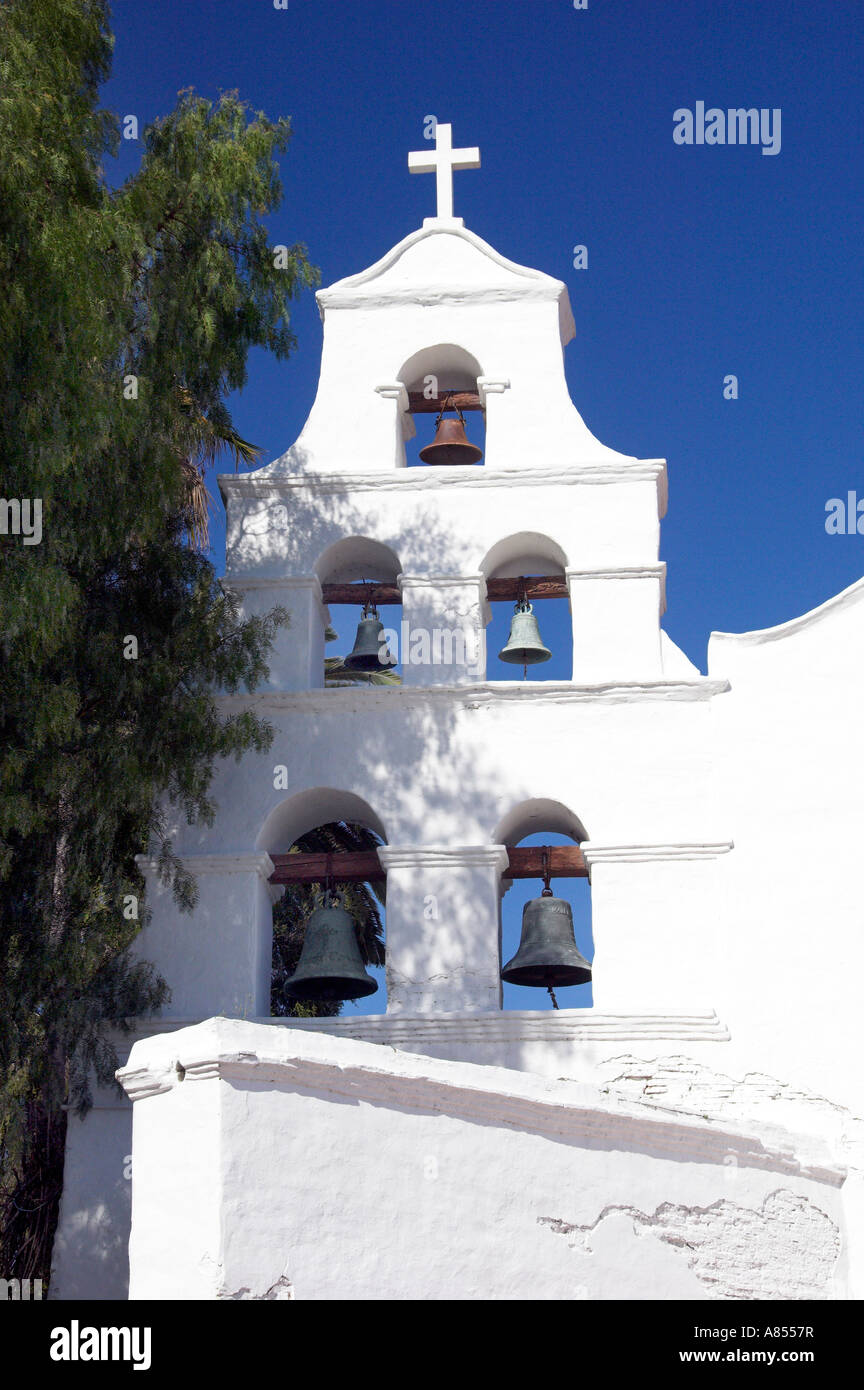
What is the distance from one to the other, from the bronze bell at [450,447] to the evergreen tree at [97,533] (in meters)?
1.49

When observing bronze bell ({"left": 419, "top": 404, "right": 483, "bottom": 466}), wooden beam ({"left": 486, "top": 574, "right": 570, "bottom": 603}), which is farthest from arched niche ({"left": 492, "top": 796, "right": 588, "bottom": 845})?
bronze bell ({"left": 419, "top": 404, "right": 483, "bottom": 466})

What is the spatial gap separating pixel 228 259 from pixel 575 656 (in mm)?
3331

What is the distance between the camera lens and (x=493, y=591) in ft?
39.0

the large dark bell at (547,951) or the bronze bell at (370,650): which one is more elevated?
the bronze bell at (370,650)

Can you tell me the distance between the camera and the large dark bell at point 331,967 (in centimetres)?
1029

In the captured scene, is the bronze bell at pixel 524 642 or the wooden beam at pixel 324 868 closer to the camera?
the wooden beam at pixel 324 868

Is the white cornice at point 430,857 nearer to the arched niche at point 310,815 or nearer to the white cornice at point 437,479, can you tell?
the arched niche at point 310,815

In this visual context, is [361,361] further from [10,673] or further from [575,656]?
[10,673]

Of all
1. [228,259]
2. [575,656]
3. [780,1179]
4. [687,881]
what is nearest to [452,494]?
[575,656]

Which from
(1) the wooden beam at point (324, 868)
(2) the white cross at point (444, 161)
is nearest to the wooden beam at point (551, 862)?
(1) the wooden beam at point (324, 868)

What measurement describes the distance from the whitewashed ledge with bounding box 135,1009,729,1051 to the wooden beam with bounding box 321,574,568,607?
3.10 meters

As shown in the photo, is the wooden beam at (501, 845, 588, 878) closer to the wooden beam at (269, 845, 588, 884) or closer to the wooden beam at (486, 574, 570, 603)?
the wooden beam at (269, 845, 588, 884)

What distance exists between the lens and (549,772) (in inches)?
423
